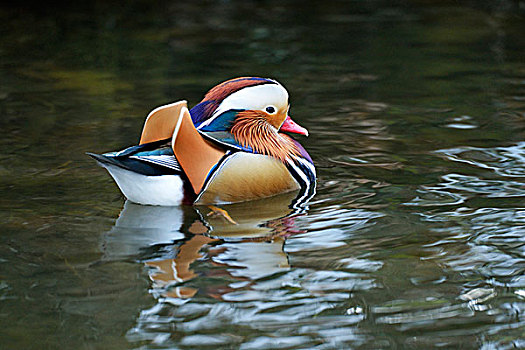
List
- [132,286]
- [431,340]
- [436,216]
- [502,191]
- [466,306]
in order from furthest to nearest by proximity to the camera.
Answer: [502,191]
[436,216]
[132,286]
[466,306]
[431,340]

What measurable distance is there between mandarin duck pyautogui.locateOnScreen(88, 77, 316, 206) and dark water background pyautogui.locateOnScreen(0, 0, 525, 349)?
123 mm

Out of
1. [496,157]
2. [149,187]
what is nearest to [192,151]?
[149,187]

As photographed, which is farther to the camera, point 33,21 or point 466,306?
point 33,21

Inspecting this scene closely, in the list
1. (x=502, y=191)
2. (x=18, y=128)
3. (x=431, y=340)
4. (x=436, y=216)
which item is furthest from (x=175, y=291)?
(x=18, y=128)

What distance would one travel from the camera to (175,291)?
4051mm

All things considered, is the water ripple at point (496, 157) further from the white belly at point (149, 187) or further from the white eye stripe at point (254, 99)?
the white belly at point (149, 187)

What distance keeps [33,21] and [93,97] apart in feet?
13.3

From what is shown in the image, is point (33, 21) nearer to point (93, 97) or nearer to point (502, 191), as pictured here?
point (93, 97)

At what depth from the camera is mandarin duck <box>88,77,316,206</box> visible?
4.96 m

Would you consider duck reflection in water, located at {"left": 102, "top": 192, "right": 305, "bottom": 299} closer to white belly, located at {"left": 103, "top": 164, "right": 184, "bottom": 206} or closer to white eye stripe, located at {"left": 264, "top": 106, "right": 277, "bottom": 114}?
white belly, located at {"left": 103, "top": 164, "right": 184, "bottom": 206}

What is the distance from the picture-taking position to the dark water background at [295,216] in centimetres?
373

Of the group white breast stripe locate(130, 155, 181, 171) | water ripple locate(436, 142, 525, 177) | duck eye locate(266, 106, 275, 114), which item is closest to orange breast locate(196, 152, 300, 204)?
white breast stripe locate(130, 155, 181, 171)

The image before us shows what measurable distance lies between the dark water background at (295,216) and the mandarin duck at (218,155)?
0.12m

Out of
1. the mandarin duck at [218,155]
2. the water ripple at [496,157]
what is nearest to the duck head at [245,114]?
the mandarin duck at [218,155]
